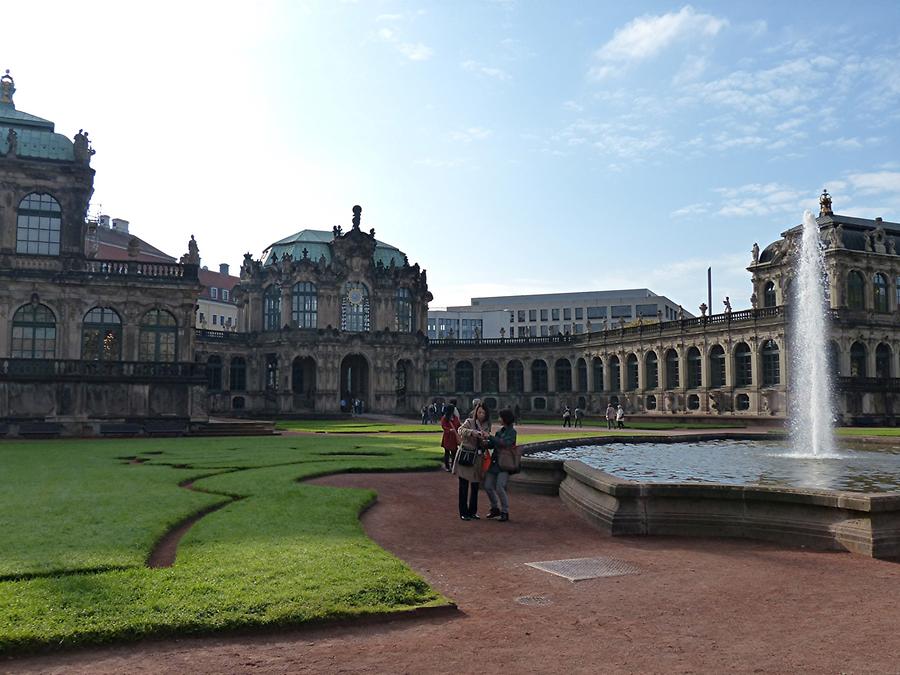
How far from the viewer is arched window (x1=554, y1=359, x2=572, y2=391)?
83.5 meters

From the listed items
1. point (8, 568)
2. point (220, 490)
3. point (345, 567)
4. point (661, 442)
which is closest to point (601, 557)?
point (345, 567)

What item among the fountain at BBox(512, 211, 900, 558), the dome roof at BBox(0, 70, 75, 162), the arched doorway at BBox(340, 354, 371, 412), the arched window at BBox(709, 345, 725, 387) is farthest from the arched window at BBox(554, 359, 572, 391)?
the fountain at BBox(512, 211, 900, 558)

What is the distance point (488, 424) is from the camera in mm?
14812

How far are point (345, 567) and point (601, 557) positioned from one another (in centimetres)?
391

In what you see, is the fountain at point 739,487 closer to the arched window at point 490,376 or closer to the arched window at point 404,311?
the arched window at point 404,311

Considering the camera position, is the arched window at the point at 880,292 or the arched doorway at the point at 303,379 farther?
the arched doorway at the point at 303,379

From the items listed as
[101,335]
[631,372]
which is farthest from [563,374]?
[101,335]

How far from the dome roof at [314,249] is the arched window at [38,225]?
32790 millimetres

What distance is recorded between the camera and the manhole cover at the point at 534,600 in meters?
8.56

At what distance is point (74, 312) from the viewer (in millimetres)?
45031

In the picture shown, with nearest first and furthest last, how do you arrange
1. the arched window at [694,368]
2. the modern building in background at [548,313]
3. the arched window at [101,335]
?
1. the arched window at [101,335]
2. the arched window at [694,368]
3. the modern building in background at [548,313]

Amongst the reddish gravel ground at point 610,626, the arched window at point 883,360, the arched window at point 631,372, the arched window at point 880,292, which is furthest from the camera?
the arched window at point 631,372

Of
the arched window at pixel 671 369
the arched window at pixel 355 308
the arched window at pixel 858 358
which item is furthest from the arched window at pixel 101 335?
the arched window at pixel 858 358

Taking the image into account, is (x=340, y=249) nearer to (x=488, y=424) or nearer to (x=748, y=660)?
(x=488, y=424)
